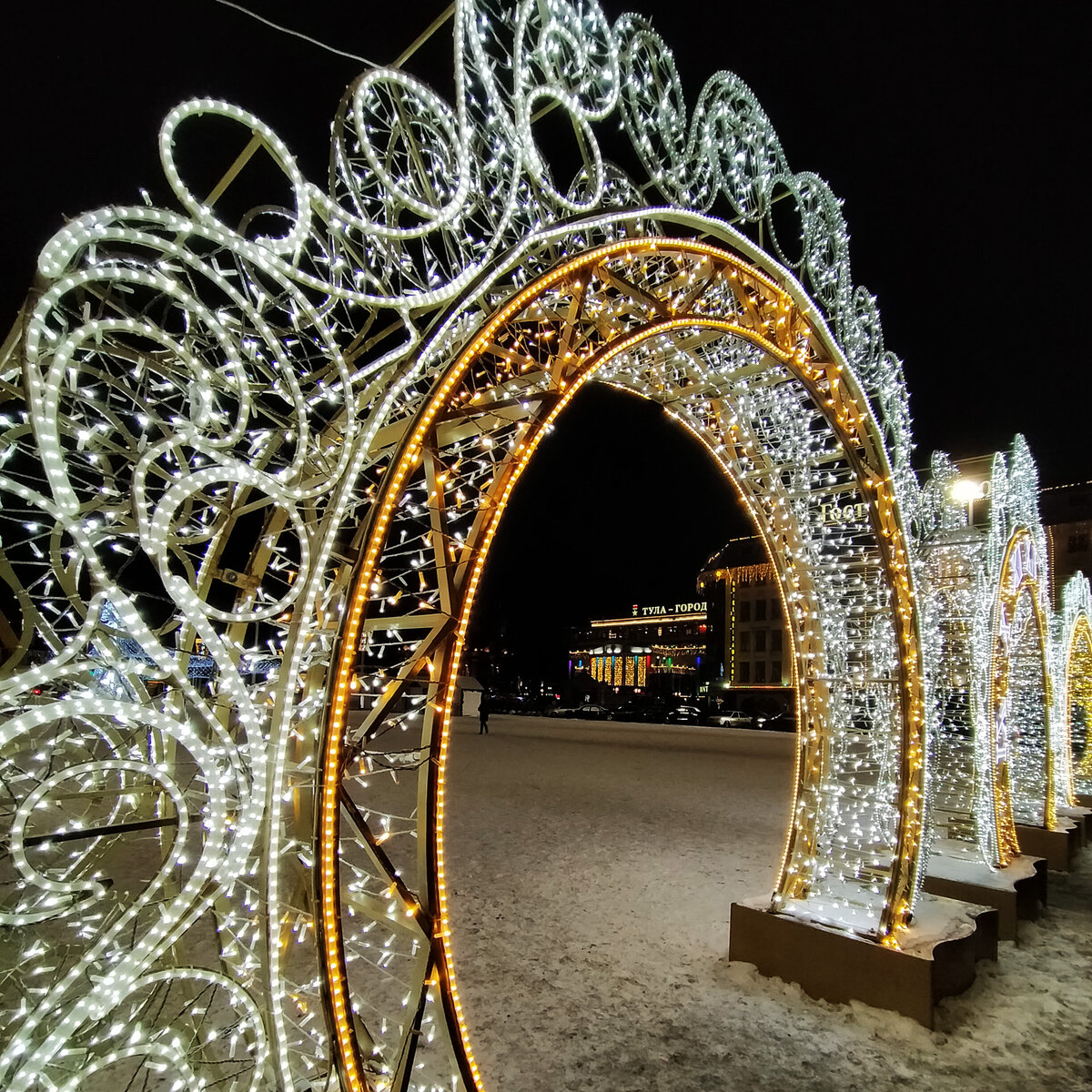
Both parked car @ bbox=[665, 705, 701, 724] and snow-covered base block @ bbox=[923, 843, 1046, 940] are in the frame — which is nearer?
snow-covered base block @ bbox=[923, 843, 1046, 940]

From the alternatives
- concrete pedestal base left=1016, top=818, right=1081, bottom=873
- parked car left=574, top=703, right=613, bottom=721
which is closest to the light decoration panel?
concrete pedestal base left=1016, top=818, right=1081, bottom=873

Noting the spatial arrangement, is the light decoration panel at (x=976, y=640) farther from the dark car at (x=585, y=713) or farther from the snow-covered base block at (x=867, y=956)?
the dark car at (x=585, y=713)

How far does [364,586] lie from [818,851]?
12.5ft

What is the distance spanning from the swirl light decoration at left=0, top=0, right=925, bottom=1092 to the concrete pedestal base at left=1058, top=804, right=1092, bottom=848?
5906 millimetres

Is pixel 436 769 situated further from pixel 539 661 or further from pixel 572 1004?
pixel 539 661

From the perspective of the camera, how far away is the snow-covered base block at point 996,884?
5.54 m

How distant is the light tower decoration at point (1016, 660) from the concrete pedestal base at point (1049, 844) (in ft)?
0.50

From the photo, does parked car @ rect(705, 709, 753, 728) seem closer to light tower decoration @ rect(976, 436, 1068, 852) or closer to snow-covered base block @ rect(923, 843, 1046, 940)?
light tower decoration @ rect(976, 436, 1068, 852)

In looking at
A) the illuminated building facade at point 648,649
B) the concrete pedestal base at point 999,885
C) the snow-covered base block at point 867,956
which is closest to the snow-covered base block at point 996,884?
the concrete pedestal base at point 999,885

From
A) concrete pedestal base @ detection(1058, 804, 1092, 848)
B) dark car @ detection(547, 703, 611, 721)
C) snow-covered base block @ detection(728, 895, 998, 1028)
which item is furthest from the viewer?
dark car @ detection(547, 703, 611, 721)

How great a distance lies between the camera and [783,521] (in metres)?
4.91

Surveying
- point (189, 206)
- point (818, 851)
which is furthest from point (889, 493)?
point (189, 206)

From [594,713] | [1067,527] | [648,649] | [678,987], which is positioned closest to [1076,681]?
[678,987]

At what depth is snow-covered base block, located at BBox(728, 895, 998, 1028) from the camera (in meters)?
4.07
